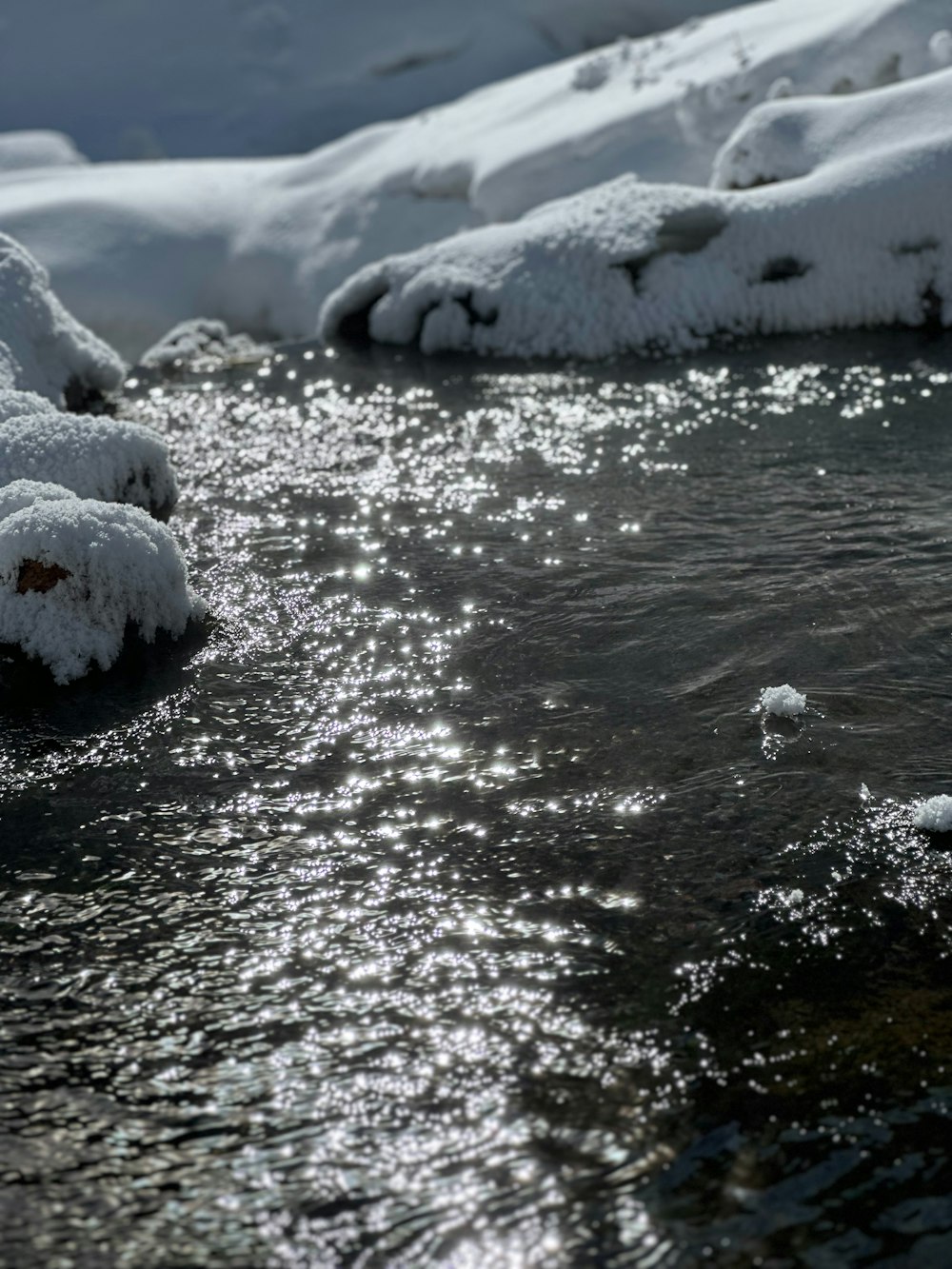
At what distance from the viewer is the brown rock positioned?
5.19m

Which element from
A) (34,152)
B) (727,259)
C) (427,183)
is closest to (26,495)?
(727,259)

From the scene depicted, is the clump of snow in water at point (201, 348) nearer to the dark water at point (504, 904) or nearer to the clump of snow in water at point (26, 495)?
the dark water at point (504, 904)

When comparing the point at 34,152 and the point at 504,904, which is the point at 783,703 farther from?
the point at 34,152

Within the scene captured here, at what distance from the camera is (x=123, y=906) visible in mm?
3705

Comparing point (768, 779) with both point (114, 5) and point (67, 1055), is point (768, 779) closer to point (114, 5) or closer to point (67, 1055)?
point (67, 1055)

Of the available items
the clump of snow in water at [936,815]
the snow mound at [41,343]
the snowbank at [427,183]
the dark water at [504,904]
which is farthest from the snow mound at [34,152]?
the clump of snow in water at [936,815]

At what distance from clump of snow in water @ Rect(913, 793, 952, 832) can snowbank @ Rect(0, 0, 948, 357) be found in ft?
33.4

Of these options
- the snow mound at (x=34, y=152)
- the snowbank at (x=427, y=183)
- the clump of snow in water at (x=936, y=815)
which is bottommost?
the clump of snow in water at (x=936, y=815)

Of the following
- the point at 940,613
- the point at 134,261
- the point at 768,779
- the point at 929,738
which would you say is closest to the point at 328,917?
the point at 768,779

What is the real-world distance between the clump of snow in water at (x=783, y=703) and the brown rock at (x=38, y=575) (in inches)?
109

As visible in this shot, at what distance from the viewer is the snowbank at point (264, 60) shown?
2214 centimetres

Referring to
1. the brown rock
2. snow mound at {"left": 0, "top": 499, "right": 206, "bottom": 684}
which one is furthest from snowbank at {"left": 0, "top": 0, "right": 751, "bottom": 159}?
the brown rock

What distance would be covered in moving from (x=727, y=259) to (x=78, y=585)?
262 inches

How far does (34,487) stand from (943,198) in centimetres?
721
